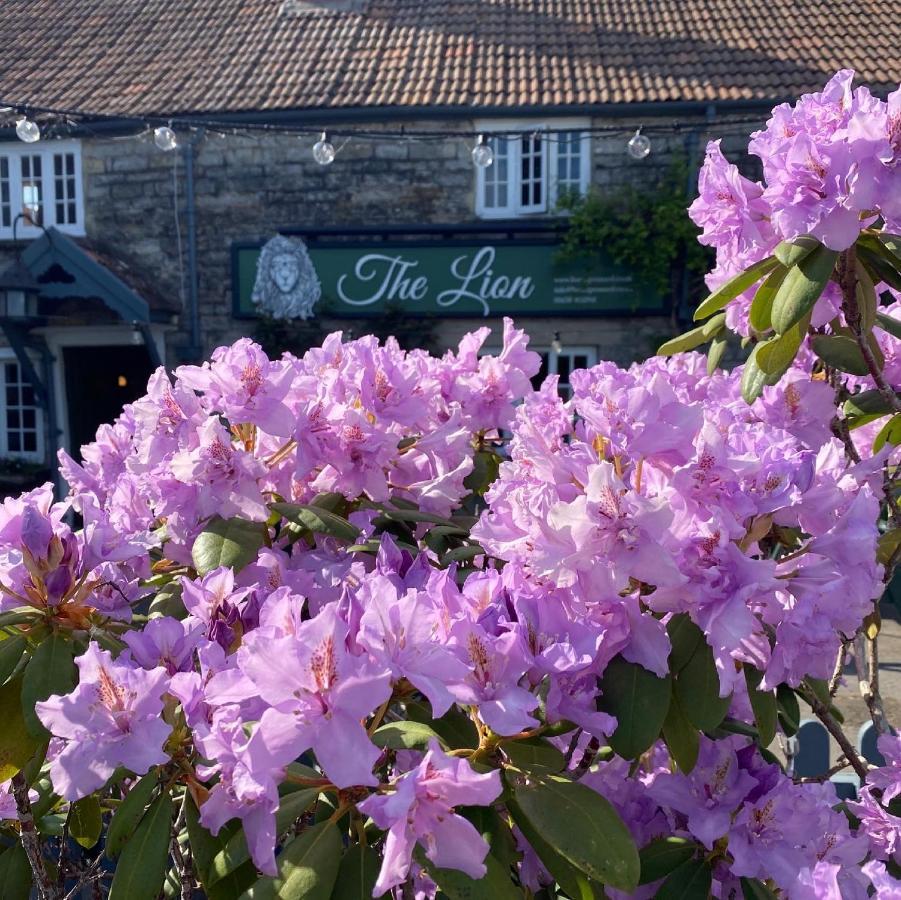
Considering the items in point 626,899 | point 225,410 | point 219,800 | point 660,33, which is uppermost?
point 660,33

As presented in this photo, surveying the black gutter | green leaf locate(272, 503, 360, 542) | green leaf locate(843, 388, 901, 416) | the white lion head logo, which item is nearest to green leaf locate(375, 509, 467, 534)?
green leaf locate(272, 503, 360, 542)

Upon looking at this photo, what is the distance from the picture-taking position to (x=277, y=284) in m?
10.3

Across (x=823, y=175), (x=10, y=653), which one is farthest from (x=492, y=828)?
(x=823, y=175)

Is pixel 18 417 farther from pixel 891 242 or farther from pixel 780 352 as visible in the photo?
pixel 891 242

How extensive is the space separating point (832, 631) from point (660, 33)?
420 inches

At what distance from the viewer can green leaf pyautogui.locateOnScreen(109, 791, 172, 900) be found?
3.25 feet

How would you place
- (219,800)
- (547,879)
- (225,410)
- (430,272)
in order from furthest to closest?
(430,272)
(225,410)
(547,879)
(219,800)

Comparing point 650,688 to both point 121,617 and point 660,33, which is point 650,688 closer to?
point 121,617

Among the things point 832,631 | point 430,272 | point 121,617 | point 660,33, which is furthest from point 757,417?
point 660,33

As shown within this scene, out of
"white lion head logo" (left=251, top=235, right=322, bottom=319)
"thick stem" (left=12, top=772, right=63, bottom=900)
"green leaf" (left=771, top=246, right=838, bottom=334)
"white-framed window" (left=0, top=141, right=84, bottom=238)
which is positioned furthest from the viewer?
"white-framed window" (left=0, top=141, right=84, bottom=238)

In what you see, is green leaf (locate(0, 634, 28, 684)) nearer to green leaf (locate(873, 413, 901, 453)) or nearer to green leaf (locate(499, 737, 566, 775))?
green leaf (locate(499, 737, 566, 775))

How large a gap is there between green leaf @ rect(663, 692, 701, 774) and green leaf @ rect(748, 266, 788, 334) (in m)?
0.70

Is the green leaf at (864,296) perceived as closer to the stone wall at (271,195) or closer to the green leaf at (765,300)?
the green leaf at (765,300)

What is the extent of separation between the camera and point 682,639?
109cm
